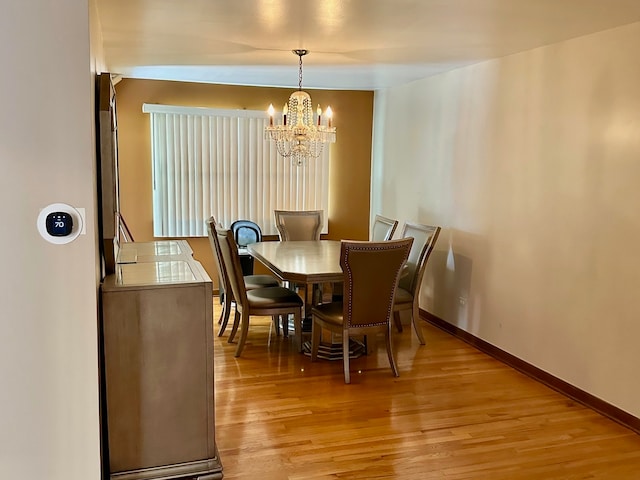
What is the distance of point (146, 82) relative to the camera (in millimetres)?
5625

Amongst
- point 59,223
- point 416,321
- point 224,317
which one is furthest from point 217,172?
point 59,223

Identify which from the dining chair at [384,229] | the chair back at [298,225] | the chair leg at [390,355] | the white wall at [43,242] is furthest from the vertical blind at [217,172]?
the white wall at [43,242]

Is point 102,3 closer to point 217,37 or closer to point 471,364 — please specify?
point 217,37

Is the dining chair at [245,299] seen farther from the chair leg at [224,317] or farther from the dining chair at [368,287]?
the dining chair at [368,287]

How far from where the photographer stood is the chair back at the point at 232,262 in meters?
3.96

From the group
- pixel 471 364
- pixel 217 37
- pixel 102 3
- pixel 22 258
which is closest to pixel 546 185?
pixel 471 364

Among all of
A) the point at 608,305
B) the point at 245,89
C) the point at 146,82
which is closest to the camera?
the point at 608,305

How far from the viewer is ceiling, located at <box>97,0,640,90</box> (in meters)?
2.76

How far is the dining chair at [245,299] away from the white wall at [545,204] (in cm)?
149

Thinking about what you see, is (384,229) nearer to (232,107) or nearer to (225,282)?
(225,282)

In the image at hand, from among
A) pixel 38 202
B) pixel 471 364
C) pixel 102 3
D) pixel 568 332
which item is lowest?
pixel 471 364

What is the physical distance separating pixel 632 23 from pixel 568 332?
1890mm

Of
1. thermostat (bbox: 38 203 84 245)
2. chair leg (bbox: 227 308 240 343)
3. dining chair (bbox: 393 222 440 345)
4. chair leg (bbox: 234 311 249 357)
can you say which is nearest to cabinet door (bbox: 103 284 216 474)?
thermostat (bbox: 38 203 84 245)

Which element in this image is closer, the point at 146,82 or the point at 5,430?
the point at 5,430
